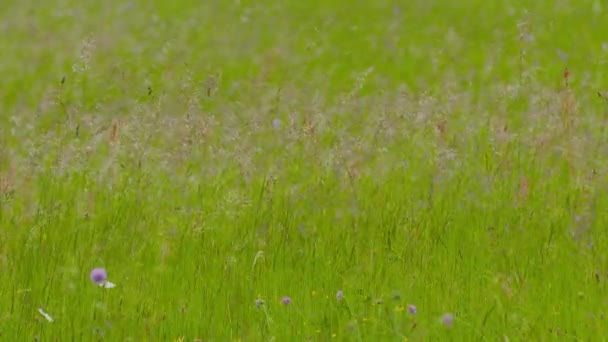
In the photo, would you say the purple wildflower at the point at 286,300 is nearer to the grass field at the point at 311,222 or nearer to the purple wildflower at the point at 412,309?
the grass field at the point at 311,222

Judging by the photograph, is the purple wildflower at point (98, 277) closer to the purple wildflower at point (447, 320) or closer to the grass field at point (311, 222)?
the grass field at point (311, 222)

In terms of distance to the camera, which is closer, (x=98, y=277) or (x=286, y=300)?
(x=286, y=300)

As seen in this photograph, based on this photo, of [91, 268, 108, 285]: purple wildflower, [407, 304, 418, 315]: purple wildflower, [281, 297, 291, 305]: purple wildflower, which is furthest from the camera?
[91, 268, 108, 285]: purple wildflower

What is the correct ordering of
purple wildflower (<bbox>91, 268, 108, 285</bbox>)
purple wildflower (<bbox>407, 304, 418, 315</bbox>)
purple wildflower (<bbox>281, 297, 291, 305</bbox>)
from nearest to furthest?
purple wildflower (<bbox>407, 304, 418, 315</bbox>)
purple wildflower (<bbox>281, 297, 291, 305</bbox>)
purple wildflower (<bbox>91, 268, 108, 285</bbox>)

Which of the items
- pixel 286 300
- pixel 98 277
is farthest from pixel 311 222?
pixel 98 277

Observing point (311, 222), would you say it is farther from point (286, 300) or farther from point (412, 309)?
point (412, 309)

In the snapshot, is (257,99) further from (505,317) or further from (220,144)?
(505,317)

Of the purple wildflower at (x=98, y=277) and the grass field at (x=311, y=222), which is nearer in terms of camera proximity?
the grass field at (x=311, y=222)

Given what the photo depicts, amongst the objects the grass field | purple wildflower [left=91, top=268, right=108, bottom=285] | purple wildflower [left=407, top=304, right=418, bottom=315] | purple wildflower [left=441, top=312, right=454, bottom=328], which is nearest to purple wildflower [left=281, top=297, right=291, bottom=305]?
the grass field

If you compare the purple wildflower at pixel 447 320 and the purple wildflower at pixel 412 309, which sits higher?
the purple wildflower at pixel 412 309

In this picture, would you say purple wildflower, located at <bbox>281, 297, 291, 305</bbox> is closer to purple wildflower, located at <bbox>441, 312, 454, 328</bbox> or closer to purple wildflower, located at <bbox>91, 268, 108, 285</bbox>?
purple wildflower, located at <bbox>441, 312, 454, 328</bbox>

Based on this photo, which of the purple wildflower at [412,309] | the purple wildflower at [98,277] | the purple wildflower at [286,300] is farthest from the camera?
the purple wildflower at [98,277]

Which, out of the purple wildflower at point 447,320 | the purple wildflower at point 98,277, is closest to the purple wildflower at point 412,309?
the purple wildflower at point 447,320

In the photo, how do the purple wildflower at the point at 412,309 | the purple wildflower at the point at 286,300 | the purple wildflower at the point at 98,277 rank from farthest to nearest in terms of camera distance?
1. the purple wildflower at the point at 98,277
2. the purple wildflower at the point at 286,300
3. the purple wildflower at the point at 412,309
